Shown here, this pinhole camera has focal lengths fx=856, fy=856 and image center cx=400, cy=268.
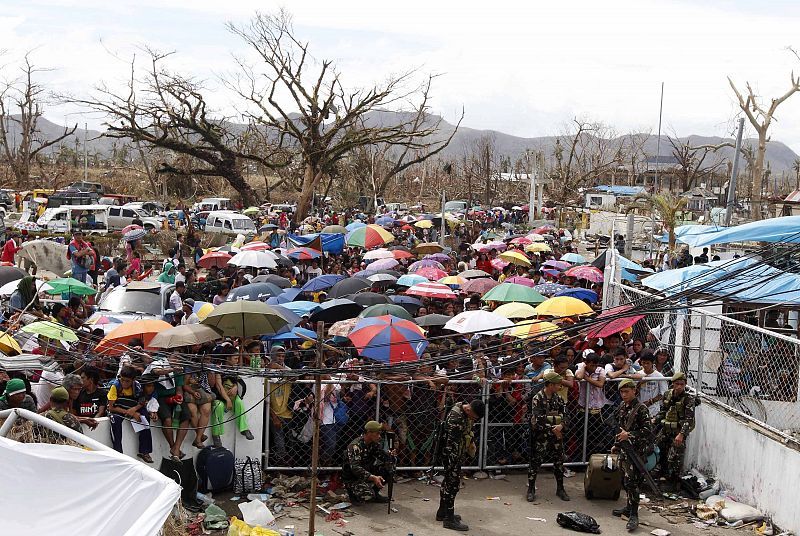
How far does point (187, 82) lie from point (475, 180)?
37.5 m

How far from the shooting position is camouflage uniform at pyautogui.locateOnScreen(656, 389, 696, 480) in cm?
999

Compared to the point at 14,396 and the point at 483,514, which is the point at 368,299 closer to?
the point at 483,514

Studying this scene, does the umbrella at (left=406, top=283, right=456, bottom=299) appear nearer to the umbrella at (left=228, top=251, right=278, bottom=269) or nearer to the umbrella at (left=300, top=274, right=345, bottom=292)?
the umbrella at (left=300, top=274, right=345, bottom=292)

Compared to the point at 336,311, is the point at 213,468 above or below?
below

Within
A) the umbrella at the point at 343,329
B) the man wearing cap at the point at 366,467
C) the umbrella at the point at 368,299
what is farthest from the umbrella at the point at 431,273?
→ the man wearing cap at the point at 366,467

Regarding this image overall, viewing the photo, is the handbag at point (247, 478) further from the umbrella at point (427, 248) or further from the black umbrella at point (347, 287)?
the umbrella at point (427, 248)

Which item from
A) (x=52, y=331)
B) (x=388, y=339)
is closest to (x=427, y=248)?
(x=388, y=339)

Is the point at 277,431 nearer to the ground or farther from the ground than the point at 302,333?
nearer to the ground

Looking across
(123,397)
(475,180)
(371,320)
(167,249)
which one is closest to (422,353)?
(371,320)

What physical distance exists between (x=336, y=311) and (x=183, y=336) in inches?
123

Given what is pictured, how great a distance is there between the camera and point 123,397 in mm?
9039

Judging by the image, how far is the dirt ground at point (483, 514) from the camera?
345 inches

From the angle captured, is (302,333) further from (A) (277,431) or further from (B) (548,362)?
(B) (548,362)

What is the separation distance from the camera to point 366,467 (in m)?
9.24
